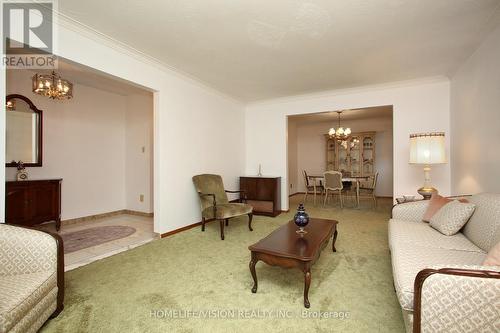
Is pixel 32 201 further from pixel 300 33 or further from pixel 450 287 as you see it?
pixel 450 287

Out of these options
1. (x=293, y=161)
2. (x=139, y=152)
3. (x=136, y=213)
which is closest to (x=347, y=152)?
(x=293, y=161)

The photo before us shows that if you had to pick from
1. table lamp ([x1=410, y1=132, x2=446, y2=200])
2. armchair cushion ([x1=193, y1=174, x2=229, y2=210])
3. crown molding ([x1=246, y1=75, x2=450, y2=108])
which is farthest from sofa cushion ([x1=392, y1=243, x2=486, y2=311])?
crown molding ([x1=246, y1=75, x2=450, y2=108])

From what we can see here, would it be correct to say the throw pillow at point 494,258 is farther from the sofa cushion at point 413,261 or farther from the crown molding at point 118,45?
the crown molding at point 118,45

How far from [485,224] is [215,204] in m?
2.90

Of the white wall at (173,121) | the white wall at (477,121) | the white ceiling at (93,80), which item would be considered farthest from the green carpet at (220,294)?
the white ceiling at (93,80)

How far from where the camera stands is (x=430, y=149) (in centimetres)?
307

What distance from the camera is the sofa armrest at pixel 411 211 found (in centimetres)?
270

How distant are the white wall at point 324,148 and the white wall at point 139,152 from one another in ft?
14.5

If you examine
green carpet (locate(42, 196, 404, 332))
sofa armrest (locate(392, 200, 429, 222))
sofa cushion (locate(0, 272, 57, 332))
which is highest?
sofa armrest (locate(392, 200, 429, 222))

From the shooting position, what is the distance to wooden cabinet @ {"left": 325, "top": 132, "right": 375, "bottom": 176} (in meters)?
7.36

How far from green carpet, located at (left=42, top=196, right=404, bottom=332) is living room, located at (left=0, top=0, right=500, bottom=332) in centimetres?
1

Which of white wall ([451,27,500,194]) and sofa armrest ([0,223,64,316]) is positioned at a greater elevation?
white wall ([451,27,500,194])

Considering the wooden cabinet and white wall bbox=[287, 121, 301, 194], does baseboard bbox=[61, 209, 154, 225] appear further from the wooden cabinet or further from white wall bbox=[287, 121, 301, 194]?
the wooden cabinet

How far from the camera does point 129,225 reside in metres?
4.10
